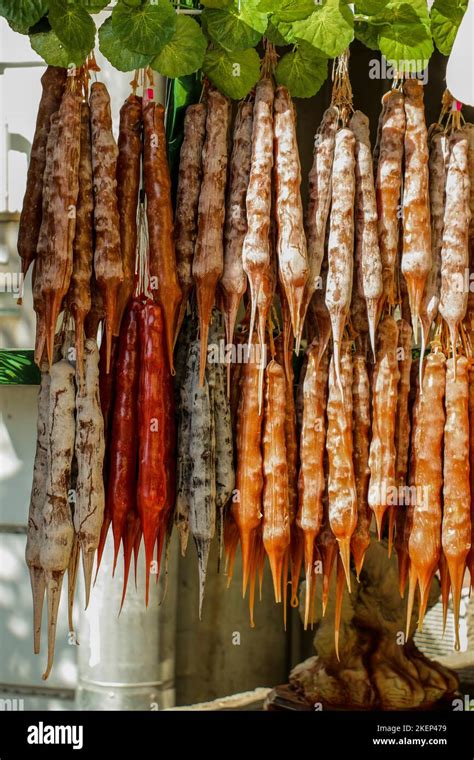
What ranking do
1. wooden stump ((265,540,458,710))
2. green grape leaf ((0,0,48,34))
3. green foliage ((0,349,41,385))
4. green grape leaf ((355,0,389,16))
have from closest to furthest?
green grape leaf ((0,0,48,34)), green grape leaf ((355,0,389,16)), green foliage ((0,349,41,385)), wooden stump ((265,540,458,710))

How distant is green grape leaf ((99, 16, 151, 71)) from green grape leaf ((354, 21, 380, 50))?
72 centimetres

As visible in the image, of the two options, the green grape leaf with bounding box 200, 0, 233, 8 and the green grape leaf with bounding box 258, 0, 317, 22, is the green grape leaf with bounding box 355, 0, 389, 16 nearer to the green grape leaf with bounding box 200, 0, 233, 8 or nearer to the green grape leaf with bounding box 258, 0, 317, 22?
the green grape leaf with bounding box 258, 0, 317, 22

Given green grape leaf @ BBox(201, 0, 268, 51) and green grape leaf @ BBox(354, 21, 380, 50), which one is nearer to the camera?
green grape leaf @ BBox(201, 0, 268, 51)

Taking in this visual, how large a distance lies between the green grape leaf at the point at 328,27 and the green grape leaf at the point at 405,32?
0.15 meters

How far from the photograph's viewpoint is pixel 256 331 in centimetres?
284

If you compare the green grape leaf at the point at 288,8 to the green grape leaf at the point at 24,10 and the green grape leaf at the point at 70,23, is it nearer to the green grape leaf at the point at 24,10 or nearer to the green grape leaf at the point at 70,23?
the green grape leaf at the point at 70,23

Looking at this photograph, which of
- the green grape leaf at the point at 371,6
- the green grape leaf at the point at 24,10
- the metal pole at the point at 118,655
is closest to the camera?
the green grape leaf at the point at 24,10

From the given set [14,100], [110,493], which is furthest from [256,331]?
[14,100]

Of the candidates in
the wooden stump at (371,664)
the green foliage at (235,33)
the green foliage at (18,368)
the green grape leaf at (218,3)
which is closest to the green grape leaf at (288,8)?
the green foliage at (235,33)

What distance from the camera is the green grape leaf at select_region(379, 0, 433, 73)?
9.14ft

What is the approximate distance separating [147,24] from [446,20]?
1.00 m

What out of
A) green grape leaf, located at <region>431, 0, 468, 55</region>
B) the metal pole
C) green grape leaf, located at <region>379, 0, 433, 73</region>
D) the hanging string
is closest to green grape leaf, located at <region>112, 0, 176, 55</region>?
the hanging string

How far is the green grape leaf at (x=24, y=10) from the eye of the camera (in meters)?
2.62

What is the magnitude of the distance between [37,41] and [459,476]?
76.8 inches
